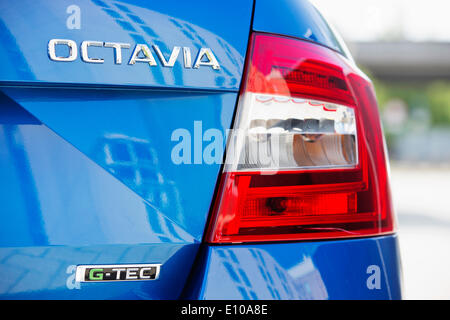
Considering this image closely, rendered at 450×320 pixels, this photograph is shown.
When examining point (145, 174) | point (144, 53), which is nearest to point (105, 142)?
point (145, 174)

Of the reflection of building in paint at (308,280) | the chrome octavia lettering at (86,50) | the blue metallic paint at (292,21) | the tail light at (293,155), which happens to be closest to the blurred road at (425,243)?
the tail light at (293,155)

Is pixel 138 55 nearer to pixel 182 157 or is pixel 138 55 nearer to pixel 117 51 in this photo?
pixel 117 51

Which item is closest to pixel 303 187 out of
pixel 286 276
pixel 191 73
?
pixel 286 276

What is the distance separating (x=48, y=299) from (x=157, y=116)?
1.51ft

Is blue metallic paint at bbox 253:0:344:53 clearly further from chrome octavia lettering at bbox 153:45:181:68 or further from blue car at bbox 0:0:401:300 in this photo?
chrome octavia lettering at bbox 153:45:181:68

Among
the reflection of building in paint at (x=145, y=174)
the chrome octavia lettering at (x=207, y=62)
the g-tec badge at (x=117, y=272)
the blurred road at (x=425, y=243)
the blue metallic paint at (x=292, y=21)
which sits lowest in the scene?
the blurred road at (x=425, y=243)

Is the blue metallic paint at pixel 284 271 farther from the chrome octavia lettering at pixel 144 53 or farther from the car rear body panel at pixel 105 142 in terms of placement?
the chrome octavia lettering at pixel 144 53

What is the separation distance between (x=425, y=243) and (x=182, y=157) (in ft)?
17.0

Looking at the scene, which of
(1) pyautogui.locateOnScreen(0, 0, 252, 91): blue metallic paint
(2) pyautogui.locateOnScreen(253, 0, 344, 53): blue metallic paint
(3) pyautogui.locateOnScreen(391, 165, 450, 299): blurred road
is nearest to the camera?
(1) pyautogui.locateOnScreen(0, 0, 252, 91): blue metallic paint

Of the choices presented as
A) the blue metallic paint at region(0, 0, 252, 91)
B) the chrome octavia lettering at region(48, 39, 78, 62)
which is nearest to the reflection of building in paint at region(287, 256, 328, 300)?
the blue metallic paint at region(0, 0, 252, 91)

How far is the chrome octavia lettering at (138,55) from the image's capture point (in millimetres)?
951

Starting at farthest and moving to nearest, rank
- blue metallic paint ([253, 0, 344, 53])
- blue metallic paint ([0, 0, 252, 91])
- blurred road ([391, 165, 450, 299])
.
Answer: blurred road ([391, 165, 450, 299])
blue metallic paint ([253, 0, 344, 53])
blue metallic paint ([0, 0, 252, 91])

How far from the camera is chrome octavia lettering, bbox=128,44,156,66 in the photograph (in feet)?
3.18

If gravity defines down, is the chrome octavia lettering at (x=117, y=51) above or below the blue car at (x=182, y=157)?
above
